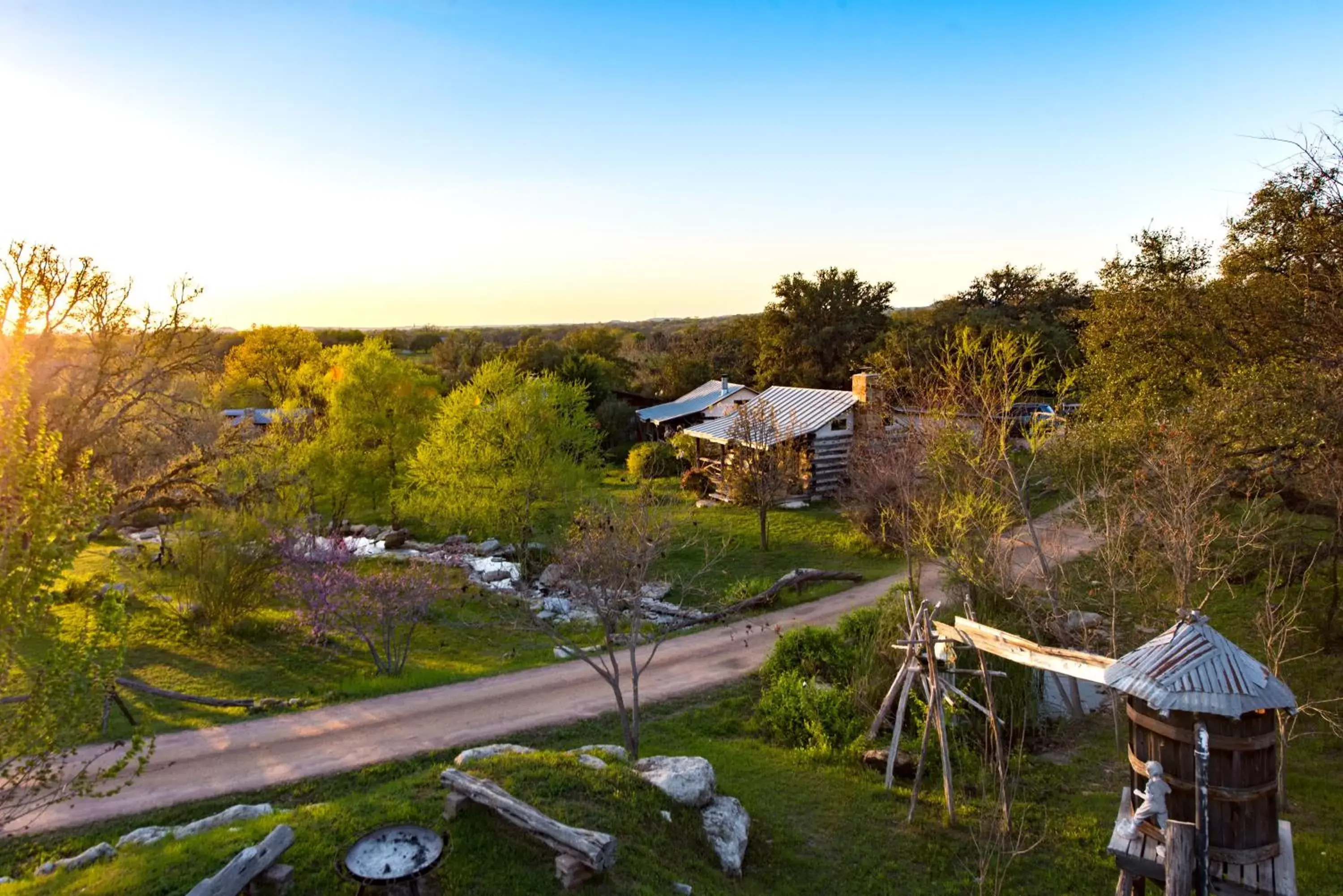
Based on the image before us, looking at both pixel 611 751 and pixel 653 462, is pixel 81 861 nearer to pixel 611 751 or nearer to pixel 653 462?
pixel 611 751

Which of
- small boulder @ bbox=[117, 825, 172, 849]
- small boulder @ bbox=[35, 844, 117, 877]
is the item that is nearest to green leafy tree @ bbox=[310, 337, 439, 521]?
small boulder @ bbox=[117, 825, 172, 849]

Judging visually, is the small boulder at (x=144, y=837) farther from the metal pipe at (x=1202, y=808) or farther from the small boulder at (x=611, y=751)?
the metal pipe at (x=1202, y=808)

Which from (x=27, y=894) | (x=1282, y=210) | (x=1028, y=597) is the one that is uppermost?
(x=1282, y=210)

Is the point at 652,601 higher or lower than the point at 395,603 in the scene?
lower

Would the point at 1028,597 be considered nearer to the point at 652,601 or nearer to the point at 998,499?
the point at 998,499

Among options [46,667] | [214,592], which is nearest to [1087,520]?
[46,667]

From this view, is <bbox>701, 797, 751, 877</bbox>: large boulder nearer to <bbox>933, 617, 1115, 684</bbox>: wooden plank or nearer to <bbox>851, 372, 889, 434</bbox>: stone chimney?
<bbox>933, 617, 1115, 684</bbox>: wooden plank
